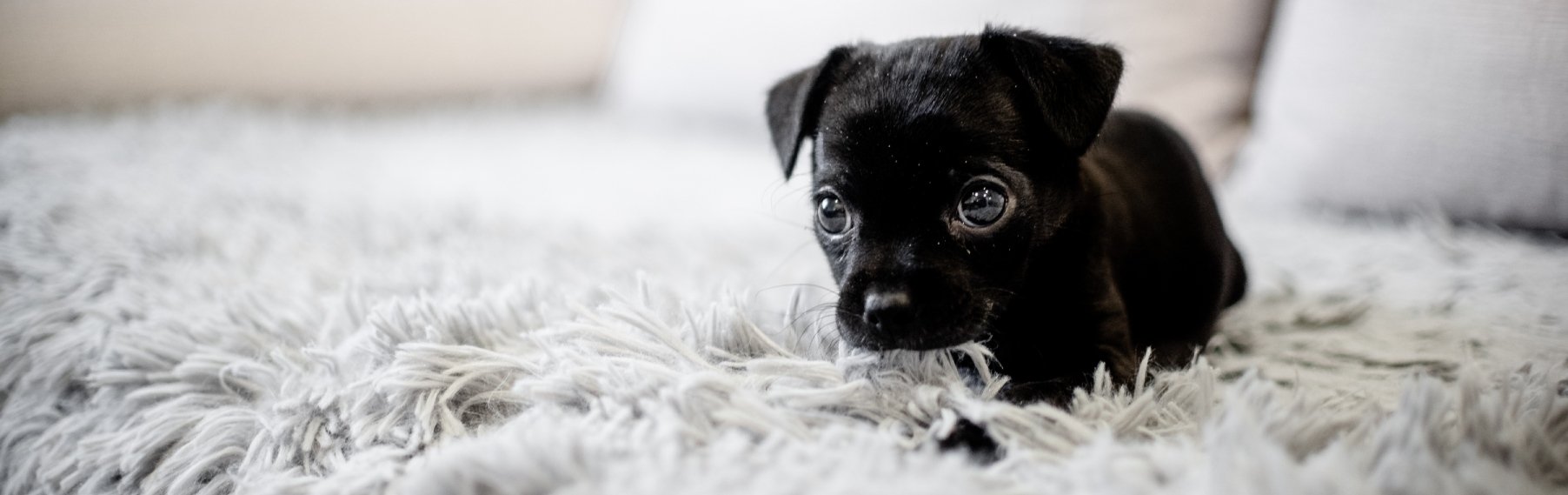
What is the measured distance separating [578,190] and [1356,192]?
144cm

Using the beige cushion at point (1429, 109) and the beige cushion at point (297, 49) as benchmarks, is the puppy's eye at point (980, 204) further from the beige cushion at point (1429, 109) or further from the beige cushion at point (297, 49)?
the beige cushion at point (297, 49)

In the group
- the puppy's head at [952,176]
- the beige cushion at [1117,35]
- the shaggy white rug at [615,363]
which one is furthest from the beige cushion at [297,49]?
the puppy's head at [952,176]

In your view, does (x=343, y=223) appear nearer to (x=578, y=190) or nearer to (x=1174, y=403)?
(x=578, y=190)

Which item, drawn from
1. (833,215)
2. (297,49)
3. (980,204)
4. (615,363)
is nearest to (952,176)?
(980,204)

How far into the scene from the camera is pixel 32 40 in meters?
1.88

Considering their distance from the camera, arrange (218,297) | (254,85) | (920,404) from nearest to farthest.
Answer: (920,404) → (218,297) → (254,85)

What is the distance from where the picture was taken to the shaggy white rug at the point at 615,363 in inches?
25.1

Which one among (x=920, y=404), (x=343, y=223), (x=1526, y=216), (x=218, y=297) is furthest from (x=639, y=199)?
(x=1526, y=216)

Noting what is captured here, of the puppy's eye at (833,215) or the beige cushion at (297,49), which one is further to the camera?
the beige cushion at (297,49)

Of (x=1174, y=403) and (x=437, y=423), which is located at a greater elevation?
(x=437, y=423)

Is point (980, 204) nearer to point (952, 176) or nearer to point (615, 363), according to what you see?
point (952, 176)

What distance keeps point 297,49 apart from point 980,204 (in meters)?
2.08

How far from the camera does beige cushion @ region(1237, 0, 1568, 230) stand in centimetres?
129

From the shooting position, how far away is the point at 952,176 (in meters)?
0.91
